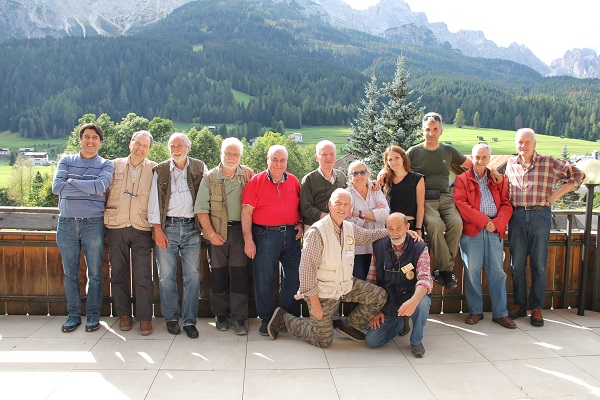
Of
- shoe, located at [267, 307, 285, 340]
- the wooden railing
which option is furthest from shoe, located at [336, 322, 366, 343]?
the wooden railing

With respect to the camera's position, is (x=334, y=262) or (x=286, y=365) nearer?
(x=286, y=365)

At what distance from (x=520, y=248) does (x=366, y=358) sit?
6.51 ft

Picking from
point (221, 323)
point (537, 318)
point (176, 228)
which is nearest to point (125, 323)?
point (221, 323)

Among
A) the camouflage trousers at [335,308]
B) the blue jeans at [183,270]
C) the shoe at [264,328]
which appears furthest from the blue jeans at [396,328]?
the blue jeans at [183,270]

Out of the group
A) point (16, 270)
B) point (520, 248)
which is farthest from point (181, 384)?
point (520, 248)

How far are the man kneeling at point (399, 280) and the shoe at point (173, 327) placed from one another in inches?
66.2

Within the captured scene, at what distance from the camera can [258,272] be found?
455 cm

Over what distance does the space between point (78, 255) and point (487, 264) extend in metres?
3.78

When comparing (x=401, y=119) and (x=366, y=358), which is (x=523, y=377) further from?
(x=401, y=119)

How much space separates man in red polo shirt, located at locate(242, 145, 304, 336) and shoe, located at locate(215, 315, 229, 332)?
32cm

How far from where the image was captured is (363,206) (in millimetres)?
4410

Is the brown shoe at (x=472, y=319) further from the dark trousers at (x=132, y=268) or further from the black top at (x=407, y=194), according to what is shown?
the dark trousers at (x=132, y=268)

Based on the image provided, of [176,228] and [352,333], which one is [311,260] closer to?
[352,333]

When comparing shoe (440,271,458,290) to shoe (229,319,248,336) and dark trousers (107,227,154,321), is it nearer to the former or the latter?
shoe (229,319,248,336)
